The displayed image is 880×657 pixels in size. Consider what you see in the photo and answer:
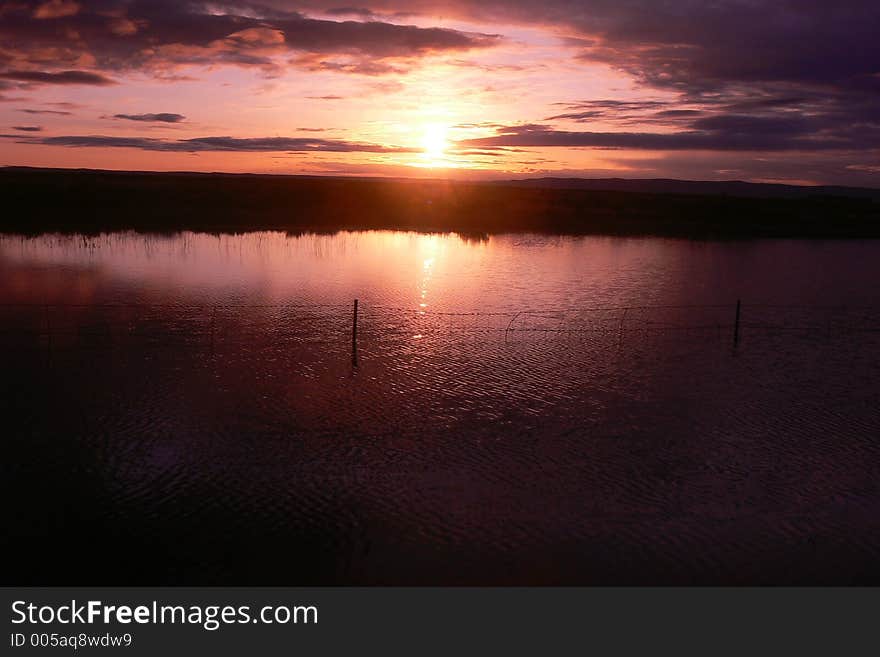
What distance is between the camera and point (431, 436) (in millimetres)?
15398

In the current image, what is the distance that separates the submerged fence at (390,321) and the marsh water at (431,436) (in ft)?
0.59

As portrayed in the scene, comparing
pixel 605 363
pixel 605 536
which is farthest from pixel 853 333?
pixel 605 536

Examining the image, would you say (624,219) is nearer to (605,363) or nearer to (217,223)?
(217,223)

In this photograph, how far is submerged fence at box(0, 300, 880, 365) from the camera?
23672 mm

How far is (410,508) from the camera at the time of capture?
12.2 m

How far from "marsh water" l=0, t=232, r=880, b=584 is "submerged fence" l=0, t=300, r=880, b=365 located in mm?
179

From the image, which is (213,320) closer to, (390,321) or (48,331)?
(48,331)

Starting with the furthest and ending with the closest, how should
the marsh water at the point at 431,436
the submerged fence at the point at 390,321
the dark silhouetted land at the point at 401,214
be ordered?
the dark silhouetted land at the point at 401,214
the submerged fence at the point at 390,321
the marsh water at the point at 431,436

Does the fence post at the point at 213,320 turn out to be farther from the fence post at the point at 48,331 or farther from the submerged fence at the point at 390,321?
the fence post at the point at 48,331

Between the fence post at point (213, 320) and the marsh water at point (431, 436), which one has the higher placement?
the fence post at point (213, 320)

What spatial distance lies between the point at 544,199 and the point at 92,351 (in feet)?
286

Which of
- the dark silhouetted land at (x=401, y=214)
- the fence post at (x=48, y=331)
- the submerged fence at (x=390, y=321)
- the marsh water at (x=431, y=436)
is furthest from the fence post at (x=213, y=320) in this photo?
the dark silhouetted land at (x=401, y=214)

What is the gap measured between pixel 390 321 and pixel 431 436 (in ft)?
37.3

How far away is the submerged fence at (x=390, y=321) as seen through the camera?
77.7ft
